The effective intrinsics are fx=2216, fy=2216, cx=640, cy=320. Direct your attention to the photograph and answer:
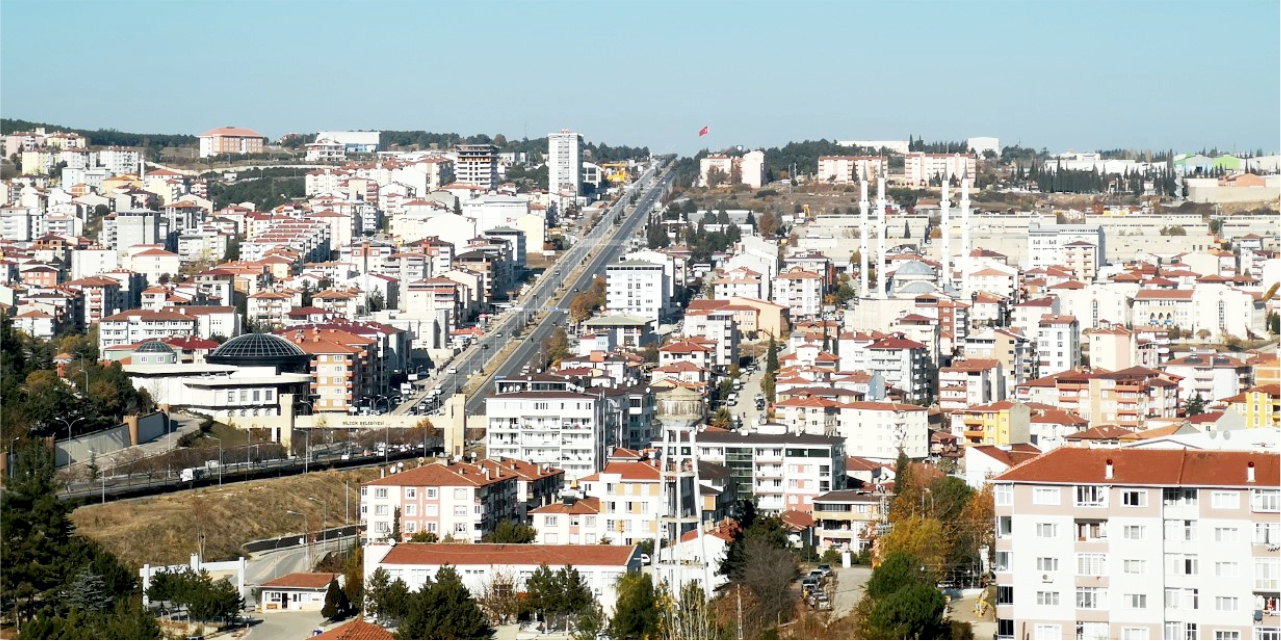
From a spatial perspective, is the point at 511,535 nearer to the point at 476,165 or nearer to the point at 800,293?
the point at 800,293

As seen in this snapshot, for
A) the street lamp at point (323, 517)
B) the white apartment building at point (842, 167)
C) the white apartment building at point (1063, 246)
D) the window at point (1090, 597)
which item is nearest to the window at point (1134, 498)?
the window at point (1090, 597)

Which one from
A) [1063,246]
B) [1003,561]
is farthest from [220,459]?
[1063,246]

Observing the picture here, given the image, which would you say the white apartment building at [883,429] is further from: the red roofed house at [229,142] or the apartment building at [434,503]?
the red roofed house at [229,142]

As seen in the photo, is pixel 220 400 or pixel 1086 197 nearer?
pixel 220 400

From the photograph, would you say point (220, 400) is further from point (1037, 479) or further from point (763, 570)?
point (1037, 479)

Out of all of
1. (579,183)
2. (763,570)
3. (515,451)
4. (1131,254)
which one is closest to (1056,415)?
(515,451)

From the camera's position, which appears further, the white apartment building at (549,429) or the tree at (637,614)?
the white apartment building at (549,429)
